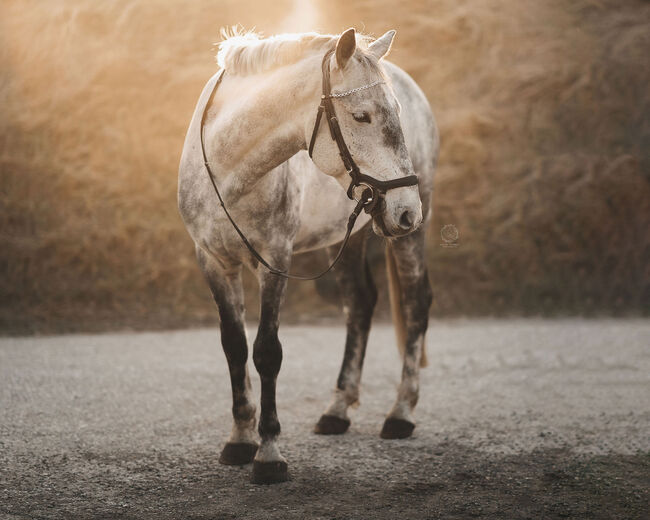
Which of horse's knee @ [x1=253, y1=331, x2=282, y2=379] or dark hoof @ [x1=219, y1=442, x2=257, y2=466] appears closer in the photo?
horse's knee @ [x1=253, y1=331, x2=282, y2=379]

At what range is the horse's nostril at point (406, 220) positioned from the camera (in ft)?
9.26

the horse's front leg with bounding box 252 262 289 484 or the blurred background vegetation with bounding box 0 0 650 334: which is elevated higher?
the blurred background vegetation with bounding box 0 0 650 334

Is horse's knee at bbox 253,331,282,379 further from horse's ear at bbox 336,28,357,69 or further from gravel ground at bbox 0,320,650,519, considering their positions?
horse's ear at bbox 336,28,357,69

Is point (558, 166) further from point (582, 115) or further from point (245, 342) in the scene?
point (245, 342)

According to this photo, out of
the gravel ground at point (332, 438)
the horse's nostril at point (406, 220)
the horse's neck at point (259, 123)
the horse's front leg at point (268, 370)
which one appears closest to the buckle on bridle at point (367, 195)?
the horse's nostril at point (406, 220)

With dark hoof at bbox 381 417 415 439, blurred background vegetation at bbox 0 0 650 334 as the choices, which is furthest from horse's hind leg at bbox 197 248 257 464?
blurred background vegetation at bbox 0 0 650 334

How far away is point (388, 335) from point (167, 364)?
264cm

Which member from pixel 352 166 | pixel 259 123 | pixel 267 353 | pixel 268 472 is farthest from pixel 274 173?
pixel 268 472

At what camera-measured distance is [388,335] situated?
7.85 meters

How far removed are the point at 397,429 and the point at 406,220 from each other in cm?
164

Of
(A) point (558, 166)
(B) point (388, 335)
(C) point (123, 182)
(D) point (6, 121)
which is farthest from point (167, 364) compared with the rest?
(A) point (558, 166)

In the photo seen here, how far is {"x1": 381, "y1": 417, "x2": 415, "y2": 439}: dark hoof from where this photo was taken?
159 inches

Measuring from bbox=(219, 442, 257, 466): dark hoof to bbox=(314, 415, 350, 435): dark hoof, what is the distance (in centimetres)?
66

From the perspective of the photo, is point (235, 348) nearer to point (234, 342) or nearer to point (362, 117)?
point (234, 342)
